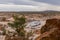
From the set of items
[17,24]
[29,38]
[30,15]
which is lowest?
[30,15]

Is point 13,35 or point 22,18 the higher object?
point 22,18


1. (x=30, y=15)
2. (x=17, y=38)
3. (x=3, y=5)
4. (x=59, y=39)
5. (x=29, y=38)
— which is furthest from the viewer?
(x=30, y=15)

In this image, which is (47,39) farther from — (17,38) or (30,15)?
(30,15)

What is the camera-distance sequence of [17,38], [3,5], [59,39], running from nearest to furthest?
1. [59,39]
2. [17,38]
3. [3,5]

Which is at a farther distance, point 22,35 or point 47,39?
point 22,35

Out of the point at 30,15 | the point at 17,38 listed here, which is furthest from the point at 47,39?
the point at 30,15

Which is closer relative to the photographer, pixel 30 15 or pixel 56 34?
pixel 56 34

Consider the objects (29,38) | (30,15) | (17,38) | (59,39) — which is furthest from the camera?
(30,15)

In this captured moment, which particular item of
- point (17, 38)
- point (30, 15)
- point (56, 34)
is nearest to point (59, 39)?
point (56, 34)

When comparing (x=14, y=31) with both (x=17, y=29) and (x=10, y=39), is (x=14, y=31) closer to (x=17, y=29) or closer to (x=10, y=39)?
(x=17, y=29)
